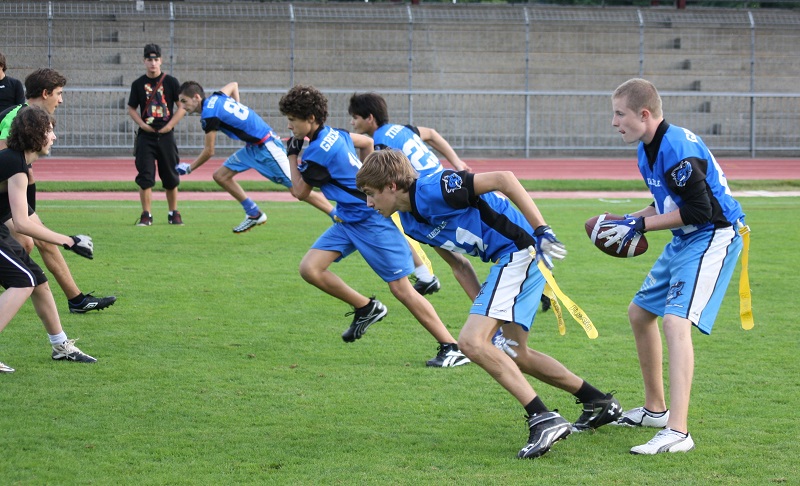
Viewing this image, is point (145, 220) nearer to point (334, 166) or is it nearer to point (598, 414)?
point (334, 166)

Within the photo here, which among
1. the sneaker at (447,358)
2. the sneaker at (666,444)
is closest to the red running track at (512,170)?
the sneaker at (447,358)

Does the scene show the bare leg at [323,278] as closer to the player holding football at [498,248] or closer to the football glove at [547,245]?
the player holding football at [498,248]

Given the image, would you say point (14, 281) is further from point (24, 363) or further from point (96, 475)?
point (96, 475)

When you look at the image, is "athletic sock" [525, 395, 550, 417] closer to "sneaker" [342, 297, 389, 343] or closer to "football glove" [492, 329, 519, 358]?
"football glove" [492, 329, 519, 358]

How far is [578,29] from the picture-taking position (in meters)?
26.9

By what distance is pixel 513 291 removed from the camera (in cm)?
488

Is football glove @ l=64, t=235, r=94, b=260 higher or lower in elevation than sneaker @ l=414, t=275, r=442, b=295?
higher

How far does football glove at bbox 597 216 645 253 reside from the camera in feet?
16.1

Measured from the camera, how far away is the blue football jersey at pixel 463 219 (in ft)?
15.7

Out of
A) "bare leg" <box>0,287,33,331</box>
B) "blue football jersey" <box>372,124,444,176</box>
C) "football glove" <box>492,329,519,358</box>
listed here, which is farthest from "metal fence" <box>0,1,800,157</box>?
"football glove" <box>492,329,519,358</box>

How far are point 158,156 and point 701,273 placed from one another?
31.3 feet

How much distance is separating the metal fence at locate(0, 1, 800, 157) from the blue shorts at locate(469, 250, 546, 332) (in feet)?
56.7

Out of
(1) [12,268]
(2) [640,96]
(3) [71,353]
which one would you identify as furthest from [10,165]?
(2) [640,96]

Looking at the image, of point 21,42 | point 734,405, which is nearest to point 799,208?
point 734,405
